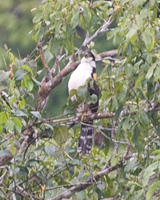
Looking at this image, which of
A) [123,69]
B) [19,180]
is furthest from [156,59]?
[19,180]

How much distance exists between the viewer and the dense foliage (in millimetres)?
3203

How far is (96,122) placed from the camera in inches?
155

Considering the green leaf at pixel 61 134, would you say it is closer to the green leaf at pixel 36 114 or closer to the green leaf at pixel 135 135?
the green leaf at pixel 36 114

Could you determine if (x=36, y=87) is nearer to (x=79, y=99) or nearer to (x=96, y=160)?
(x=79, y=99)

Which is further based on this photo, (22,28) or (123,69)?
(22,28)

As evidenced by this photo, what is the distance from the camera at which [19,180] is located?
3639 millimetres

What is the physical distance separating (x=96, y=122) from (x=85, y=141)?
424 millimetres

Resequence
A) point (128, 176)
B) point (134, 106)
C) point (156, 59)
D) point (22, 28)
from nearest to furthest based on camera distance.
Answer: point (156, 59) < point (134, 106) < point (128, 176) < point (22, 28)

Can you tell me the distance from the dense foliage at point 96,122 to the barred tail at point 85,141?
14 cm

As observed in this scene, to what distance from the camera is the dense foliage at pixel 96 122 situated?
320 centimetres

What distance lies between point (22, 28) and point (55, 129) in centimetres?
809

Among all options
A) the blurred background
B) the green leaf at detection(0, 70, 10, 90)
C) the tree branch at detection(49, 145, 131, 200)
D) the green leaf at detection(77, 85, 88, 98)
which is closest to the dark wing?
the tree branch at detection(49, 145, 131, 200)

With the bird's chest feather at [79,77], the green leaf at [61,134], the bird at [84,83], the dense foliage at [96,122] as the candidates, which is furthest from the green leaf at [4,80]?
the bird's chest feather at [79,77]

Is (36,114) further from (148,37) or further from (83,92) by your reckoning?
(148,37)
